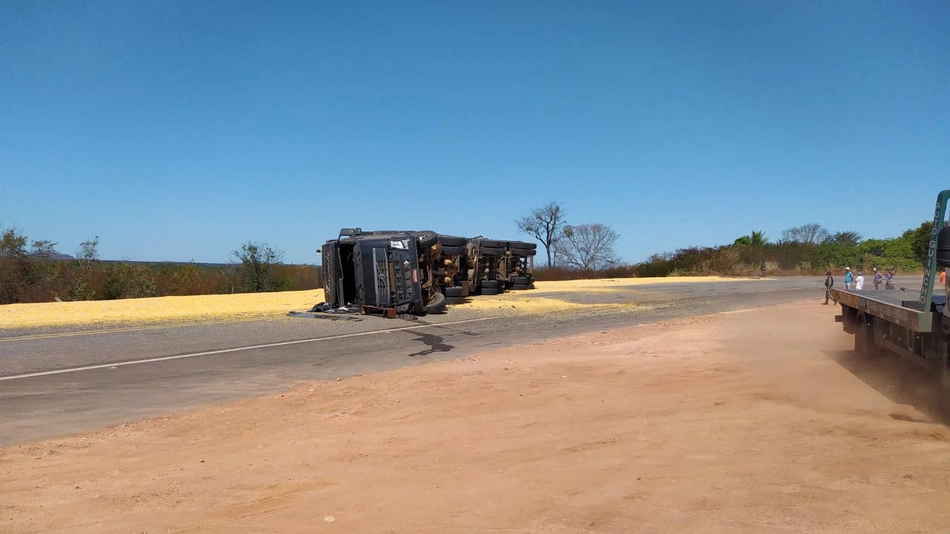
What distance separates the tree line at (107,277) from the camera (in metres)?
28.0

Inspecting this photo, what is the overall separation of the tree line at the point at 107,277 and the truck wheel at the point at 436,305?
581cm

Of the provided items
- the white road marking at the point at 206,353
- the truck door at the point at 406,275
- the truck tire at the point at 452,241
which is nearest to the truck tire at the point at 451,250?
the truck tire at the point at 452,241

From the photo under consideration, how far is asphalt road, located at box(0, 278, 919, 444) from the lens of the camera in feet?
27.6

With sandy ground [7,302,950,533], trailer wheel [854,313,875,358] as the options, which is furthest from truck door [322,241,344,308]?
trailer wheel [854,313,875,358]

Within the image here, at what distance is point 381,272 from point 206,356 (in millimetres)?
8184

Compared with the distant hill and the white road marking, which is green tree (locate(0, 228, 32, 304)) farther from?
the white road marking

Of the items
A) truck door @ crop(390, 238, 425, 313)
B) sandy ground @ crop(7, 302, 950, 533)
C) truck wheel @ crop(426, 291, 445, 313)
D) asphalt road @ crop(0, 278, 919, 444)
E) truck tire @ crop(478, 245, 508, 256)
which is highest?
truck tire @ crop(478, 245, 508, 256)

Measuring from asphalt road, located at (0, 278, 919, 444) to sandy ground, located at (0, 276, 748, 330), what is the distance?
182cm

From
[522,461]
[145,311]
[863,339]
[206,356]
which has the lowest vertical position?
[522,461]

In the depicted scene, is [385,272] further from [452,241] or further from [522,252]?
[522,252]

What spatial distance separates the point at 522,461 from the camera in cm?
545

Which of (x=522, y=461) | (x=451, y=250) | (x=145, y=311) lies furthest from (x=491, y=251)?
(x=522, y=461)

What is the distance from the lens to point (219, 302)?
25.1 metres

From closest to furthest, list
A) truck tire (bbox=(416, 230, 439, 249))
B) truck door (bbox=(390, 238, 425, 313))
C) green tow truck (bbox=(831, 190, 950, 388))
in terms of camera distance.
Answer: green tow truck (bbox=(831, 190, 950, 388)) < truck door (bbox=(390, 238, 425, 313)) < truck tire (bbox=(416, 230, 439, 249))
